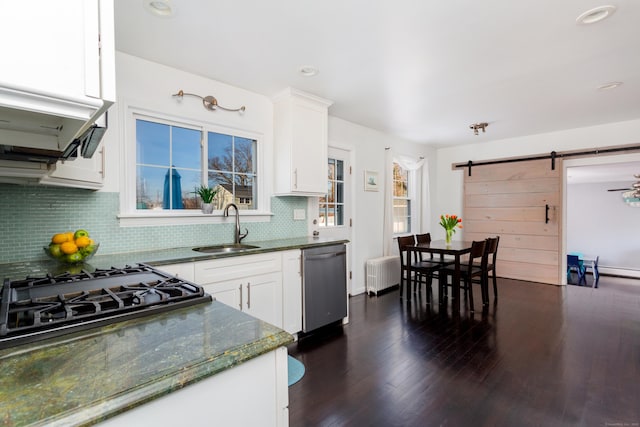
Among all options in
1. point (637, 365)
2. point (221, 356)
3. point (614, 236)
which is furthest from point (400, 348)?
point (614, 236)

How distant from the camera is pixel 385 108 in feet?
12.6

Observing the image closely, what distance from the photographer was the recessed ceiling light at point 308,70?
8.82 ft

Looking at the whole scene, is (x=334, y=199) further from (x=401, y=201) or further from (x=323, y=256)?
(x=401, y=201)

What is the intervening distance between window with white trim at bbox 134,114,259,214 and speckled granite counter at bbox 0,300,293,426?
6.41 ft

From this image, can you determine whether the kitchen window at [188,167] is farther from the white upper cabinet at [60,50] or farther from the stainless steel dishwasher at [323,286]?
the white upper cabinet at [60,50]

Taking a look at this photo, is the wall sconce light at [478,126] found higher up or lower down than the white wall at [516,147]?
higher up

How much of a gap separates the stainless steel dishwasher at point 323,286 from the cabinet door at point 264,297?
28cm

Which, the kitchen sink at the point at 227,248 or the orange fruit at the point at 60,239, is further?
the kitchen sink at the point at 227,248

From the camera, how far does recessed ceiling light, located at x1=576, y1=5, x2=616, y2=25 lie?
1937 millimetres

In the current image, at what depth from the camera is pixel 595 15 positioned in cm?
201

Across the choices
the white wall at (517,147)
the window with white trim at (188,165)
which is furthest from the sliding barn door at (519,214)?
the window with white trim at (188,165)

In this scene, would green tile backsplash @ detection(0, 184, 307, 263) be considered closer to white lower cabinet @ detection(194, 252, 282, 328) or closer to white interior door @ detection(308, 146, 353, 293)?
white lower cabinet @ detection(194, 252, 282, 328)

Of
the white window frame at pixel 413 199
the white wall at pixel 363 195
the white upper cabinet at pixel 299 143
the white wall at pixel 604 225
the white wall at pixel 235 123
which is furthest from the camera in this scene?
the white wall at pixel 604 225

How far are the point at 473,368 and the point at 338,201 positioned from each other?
2537 millimetres
